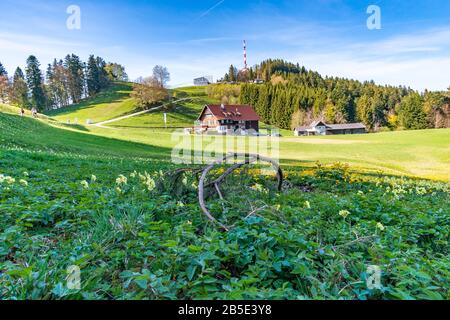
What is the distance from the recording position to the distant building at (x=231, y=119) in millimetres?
16094

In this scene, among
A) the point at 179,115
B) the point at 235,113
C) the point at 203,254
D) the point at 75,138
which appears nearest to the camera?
the point at 203,254

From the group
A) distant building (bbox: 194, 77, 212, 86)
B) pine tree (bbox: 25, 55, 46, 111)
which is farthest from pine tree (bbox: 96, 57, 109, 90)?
distant building (bbox: 194, 77, 212, 86)

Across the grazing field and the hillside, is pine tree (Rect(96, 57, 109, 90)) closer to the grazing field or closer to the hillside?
the grazing field

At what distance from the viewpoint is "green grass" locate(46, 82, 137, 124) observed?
59.0 feet

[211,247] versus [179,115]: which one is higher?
[179,115]

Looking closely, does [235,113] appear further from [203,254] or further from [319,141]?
[203,254]

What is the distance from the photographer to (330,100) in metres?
17.3

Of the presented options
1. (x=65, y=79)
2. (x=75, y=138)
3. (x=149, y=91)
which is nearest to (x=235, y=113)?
(x=149, y=91)

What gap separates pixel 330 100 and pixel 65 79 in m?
16.7

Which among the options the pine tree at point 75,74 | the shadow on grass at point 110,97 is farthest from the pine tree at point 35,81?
the pine tree at point 75,74

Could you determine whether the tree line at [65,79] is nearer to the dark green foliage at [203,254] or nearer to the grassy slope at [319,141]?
the grassy slope at [319,141]

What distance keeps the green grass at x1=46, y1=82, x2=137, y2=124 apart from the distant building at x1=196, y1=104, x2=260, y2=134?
213 inches

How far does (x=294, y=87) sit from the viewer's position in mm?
16406
